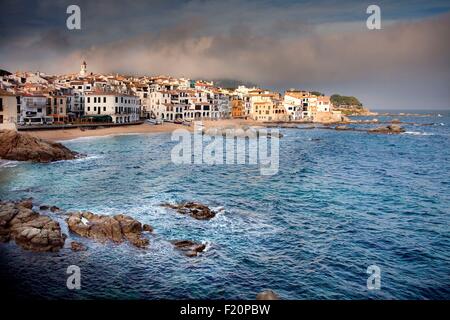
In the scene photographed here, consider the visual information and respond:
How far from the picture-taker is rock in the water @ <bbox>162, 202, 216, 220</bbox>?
20203 millimetres

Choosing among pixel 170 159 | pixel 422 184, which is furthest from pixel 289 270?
pixel 170 159

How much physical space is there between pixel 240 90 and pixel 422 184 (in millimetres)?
118434

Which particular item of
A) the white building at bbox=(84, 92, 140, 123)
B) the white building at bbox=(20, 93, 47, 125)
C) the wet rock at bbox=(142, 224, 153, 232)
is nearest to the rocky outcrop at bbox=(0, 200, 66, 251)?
the wet rock at bbox=(142, 224, 153, 232)

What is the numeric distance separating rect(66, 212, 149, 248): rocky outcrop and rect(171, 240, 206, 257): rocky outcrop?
4.33 feet

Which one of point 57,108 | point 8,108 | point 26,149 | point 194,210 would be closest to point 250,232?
point 194,210

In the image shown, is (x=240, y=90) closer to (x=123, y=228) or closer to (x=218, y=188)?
(x=218, y=188)

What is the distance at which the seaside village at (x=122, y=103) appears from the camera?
58.2m

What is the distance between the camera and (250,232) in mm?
18125

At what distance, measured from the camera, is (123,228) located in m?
17.0

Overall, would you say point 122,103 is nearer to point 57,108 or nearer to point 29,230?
point 57,108
